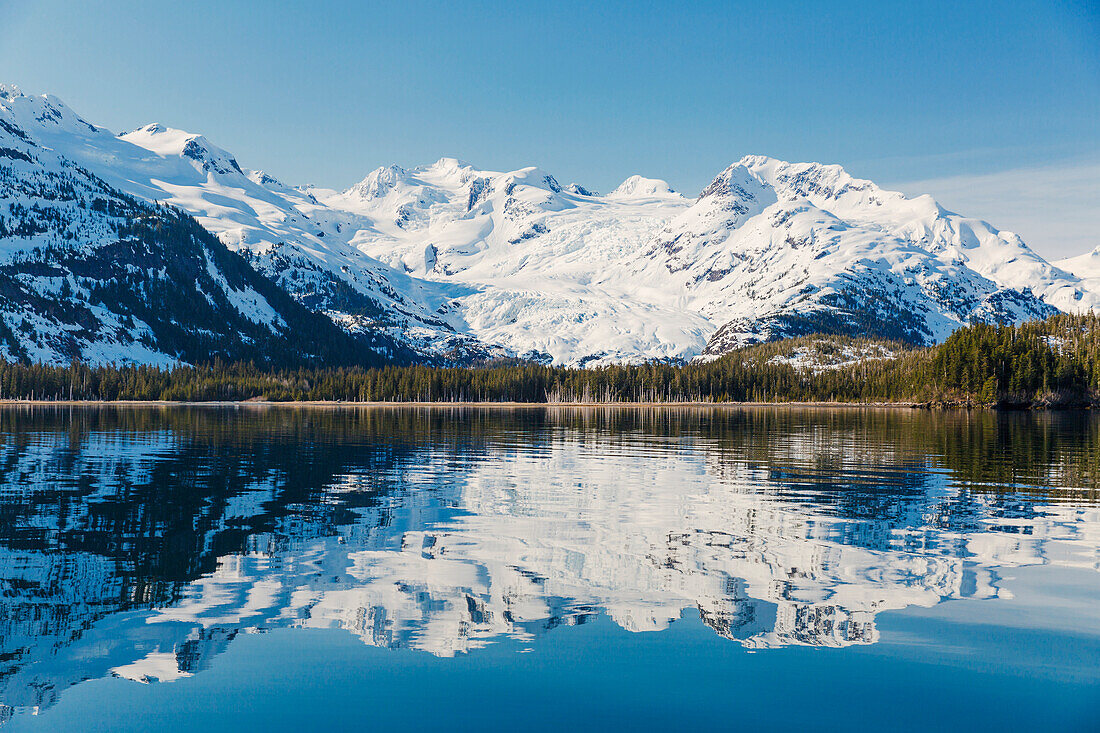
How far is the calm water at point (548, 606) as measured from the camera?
62.6 ft

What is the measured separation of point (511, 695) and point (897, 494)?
37529 millimetres

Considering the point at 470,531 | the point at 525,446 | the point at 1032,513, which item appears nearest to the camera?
the point at 470,531

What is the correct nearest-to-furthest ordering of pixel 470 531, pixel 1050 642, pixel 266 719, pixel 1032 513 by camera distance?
pixel 266 719 < pixel 1050 642 < pixel 470 531 < pixel 1032 513

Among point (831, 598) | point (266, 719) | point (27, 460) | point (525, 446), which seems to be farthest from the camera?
point (525, 446)

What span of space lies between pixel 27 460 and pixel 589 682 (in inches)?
2588

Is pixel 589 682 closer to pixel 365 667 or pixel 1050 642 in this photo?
pixel 365 667

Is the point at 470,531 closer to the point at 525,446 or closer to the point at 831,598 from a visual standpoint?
the point at 831,598

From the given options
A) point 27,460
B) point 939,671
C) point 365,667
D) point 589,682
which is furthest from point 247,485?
point 939,671

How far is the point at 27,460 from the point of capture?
2724 inches

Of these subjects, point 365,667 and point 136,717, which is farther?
point 365,667

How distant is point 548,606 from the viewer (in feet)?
85.2

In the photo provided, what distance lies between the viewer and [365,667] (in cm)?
2117

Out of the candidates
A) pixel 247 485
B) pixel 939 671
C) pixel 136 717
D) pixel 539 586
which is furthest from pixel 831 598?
pixel 247 485

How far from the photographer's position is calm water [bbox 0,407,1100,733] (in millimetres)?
19094
